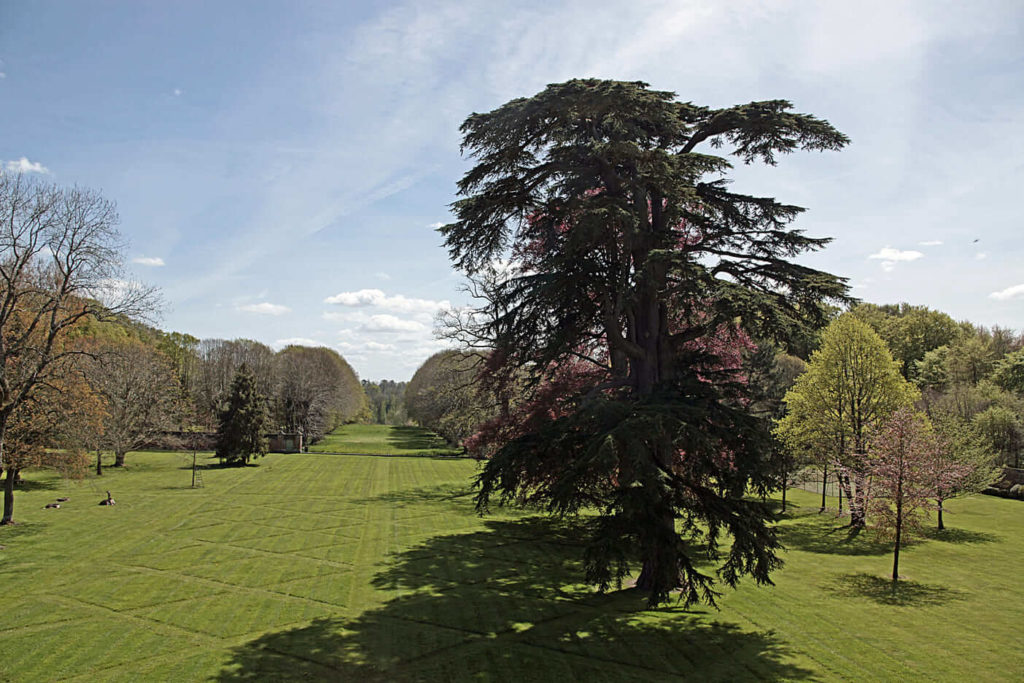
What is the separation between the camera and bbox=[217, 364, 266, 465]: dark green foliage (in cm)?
4122

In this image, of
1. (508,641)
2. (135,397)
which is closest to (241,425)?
(135,397)

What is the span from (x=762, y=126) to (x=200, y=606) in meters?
16.3

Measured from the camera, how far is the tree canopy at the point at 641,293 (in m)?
10.3

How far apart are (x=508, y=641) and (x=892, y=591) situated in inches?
474

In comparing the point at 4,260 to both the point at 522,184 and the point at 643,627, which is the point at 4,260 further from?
the point at 643,627

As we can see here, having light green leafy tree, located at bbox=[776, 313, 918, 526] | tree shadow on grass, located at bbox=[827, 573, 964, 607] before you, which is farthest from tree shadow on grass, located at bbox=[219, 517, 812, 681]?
light green leafy tree, located at bbox=[776, 313, 918, 526]

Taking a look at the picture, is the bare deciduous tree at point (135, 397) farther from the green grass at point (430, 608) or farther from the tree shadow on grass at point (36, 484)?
the green grass at point (430, 608)

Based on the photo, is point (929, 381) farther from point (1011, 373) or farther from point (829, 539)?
point (829, 539)

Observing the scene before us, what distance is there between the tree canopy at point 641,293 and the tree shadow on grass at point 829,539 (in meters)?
12.4

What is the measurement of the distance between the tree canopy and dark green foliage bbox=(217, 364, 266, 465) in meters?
32.1

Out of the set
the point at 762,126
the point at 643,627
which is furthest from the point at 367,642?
the point at 762,126

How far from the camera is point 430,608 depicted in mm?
13031

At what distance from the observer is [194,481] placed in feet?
106

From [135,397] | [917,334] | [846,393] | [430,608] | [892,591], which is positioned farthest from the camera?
[917,334]
